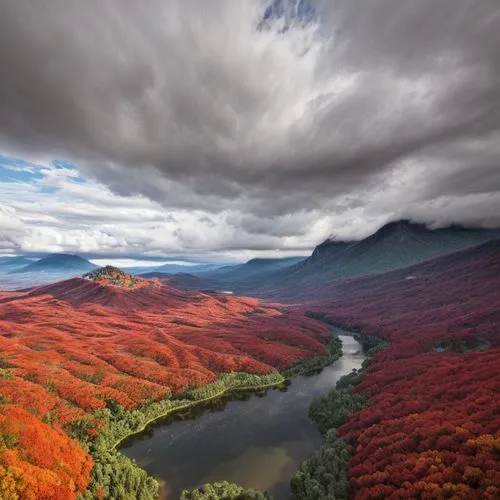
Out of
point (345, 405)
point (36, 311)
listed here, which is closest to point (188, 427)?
point (345, 405)

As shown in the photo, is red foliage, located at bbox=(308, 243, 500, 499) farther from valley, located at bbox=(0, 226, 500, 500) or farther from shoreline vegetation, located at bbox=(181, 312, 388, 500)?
shoreline vegetation, located at bbox=(181, 312, 388, 500)

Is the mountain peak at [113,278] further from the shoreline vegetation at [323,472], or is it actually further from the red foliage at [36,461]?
the shoreline vegetation at [323,472]

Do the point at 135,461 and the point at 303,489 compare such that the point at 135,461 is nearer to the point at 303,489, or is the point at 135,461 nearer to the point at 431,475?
the point at 303,489

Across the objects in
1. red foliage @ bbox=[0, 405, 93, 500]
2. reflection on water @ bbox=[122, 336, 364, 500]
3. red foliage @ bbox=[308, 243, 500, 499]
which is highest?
red foliage @ bbox=[0, 405, 93, 500]

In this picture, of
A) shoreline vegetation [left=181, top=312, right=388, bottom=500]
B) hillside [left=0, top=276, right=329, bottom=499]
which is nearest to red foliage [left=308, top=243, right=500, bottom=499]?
shoreline vegetation [left=181, top=312, right=388, bottom=500]

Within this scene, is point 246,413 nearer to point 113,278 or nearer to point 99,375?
point 99,375
